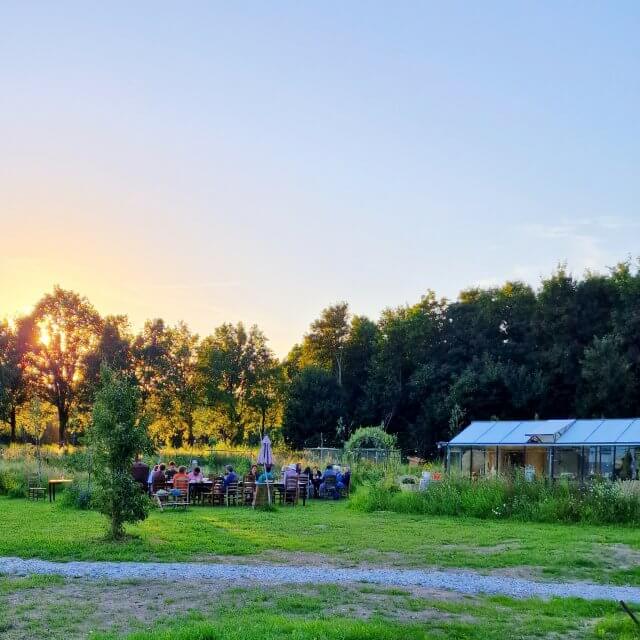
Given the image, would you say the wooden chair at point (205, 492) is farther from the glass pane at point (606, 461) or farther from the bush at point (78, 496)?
the glass pane at point (606, 461)

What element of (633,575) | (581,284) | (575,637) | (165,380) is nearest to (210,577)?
(575,637)

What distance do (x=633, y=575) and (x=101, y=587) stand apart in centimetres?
683

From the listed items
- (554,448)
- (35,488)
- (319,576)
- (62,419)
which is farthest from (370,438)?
(319,576)

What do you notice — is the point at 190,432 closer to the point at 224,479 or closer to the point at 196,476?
the point at 196,476

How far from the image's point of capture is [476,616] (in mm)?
8242

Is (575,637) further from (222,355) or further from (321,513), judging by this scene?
(222,355)

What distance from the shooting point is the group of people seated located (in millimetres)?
21516

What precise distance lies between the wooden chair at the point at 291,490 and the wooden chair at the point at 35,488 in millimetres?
7113

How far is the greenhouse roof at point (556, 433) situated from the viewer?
25406mm

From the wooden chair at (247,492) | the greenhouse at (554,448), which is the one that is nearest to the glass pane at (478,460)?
the greenhouse at (554,448)

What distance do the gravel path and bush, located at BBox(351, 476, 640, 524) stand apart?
7498 millimetres


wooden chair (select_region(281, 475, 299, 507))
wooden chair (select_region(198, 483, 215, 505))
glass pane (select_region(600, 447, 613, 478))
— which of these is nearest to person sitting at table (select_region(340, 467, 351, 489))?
wooden chair (select_region(281, 475, 299, 507))

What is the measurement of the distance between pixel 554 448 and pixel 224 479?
1092cm

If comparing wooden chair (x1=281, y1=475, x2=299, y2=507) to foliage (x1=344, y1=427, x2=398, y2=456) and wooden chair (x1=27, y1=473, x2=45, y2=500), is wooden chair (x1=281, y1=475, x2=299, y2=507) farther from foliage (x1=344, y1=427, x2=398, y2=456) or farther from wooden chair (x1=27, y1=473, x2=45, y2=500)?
foliage (x1=344, y1=427, x2=398, y2=456)
